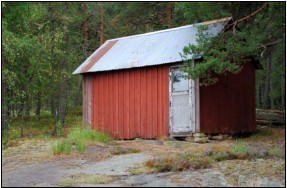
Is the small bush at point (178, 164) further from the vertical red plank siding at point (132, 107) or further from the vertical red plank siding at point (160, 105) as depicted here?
the vertical red plank siding at point (132, 107)

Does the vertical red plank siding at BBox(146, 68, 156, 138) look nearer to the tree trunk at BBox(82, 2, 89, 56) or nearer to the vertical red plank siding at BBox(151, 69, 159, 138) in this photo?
the vertical red plank siding at BBox(151, 69, 159, 138)

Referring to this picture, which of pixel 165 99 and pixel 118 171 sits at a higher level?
pixel 165 99

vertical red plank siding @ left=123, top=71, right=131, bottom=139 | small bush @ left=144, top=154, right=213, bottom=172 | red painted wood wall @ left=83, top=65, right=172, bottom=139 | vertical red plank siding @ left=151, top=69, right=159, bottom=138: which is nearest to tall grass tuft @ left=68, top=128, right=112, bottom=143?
vertical red plank siding @ left=123, top=71, right=131, bottom=139

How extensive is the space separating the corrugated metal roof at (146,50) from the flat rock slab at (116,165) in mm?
4910

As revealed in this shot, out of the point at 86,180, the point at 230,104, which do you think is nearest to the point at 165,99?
the point at 230,104

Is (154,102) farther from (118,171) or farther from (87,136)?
(118,171)

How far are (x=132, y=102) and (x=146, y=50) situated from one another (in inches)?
84.0

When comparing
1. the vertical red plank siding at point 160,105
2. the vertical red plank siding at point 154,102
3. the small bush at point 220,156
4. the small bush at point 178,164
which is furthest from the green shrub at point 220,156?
the vertical red plank siding at point 154,102

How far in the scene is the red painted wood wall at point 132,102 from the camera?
51.9ft

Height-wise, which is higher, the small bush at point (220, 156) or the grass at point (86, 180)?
the small bush at point (220, 156)

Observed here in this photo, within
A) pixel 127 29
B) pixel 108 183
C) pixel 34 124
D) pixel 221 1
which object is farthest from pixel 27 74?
pixel 108 183

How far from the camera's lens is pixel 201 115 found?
14844 mm

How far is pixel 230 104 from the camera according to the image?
634 inches

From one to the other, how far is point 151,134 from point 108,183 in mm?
8424
